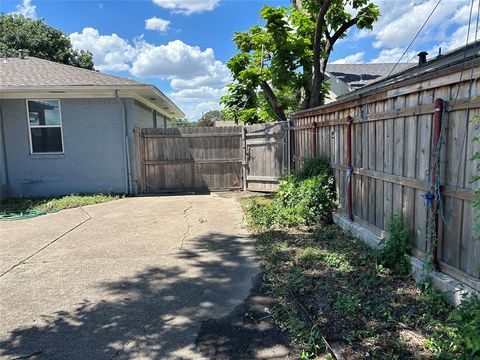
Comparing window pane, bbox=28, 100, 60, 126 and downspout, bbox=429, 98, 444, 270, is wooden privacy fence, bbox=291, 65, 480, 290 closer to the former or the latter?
downspout, bbox=429, 98, 444, 270

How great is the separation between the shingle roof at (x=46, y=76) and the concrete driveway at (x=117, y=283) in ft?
13.7

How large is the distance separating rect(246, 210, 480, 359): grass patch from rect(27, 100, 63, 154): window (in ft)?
26.9

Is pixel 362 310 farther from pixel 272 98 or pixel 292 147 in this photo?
pixel 272 98

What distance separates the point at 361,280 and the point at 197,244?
8.94 feet

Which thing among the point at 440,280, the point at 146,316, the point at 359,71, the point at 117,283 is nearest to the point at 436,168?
the point at 440,280

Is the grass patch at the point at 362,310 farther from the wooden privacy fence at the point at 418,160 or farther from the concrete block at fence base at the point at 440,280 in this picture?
the wooden privacy fence at the point at 418,160

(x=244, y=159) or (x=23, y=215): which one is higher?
(x=244, y=159)

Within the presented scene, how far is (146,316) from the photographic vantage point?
3.33 metres

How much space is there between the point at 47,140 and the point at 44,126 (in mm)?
405

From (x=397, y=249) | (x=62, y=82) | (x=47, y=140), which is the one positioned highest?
(x=62, y=82)

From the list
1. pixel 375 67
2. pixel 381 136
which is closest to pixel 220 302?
pixel 381 136

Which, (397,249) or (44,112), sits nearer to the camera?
(397,249)

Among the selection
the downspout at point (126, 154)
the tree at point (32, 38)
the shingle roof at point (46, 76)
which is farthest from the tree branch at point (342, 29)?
the tree at point (32, 38)

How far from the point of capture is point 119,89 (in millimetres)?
9625
